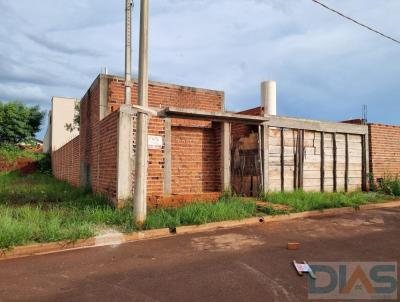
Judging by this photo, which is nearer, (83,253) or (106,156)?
(83,253)

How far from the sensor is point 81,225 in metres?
6.55

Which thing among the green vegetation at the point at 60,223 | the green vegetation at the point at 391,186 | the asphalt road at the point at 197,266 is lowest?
the asphalt road at the point at 197,266

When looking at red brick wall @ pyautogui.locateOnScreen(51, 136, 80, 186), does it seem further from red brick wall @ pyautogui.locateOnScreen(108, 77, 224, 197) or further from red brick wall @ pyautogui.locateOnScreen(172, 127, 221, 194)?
red brick wall @ pyautogui.locateOnScreen(172, 127, 221, 194)

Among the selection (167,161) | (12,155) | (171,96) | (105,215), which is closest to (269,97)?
(171,96)

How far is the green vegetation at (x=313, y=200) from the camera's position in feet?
31.0

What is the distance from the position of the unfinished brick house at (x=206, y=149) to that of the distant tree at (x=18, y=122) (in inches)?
876

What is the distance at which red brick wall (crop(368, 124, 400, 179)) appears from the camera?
1346cm

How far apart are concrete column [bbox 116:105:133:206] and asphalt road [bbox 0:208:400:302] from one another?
2165mm

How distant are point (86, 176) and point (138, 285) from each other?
9.18m

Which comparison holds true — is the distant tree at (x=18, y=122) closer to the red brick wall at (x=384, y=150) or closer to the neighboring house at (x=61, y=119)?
the neighboring house at (x=61, y=119)

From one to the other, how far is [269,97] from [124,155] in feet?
23.0

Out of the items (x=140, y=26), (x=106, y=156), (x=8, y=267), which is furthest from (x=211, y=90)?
(x=8, y=267)

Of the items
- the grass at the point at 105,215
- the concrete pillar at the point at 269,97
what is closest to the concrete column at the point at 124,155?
the grass at the point at 105,215

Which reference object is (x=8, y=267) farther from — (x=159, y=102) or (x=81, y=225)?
(x=159, y=102)
